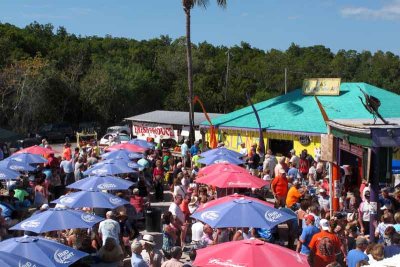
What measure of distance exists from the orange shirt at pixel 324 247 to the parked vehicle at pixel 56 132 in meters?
33.9

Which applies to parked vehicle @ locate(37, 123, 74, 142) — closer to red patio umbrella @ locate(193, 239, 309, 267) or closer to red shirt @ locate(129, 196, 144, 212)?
red shirt @ locate(129, 196, 144, 212)

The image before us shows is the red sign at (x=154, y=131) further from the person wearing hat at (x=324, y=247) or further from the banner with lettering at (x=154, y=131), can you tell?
the person wearing hat at (x=324, y=247)

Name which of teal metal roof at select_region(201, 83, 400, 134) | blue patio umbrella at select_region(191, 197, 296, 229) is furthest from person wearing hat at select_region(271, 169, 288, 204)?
teal metal roof at select_region(201, 83, 400, 134)

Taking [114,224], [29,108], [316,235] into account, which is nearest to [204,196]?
[114,224]

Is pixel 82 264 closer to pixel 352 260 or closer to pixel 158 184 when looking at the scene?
pixel 352 260

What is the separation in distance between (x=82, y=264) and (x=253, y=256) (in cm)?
269

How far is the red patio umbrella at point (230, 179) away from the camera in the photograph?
12875 millimetres

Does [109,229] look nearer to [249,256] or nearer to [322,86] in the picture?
[249,256]

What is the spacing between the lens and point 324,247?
8617mm

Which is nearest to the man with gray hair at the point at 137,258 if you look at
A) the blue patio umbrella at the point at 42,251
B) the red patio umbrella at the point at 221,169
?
the blue patio umbrella at the point at 42,251

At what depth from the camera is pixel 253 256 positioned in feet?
22.8

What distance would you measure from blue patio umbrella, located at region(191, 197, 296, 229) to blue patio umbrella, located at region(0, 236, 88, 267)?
102 inches

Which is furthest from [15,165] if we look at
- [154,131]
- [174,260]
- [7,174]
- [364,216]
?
[154,131]

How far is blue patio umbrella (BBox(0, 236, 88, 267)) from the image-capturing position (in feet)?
23.1
